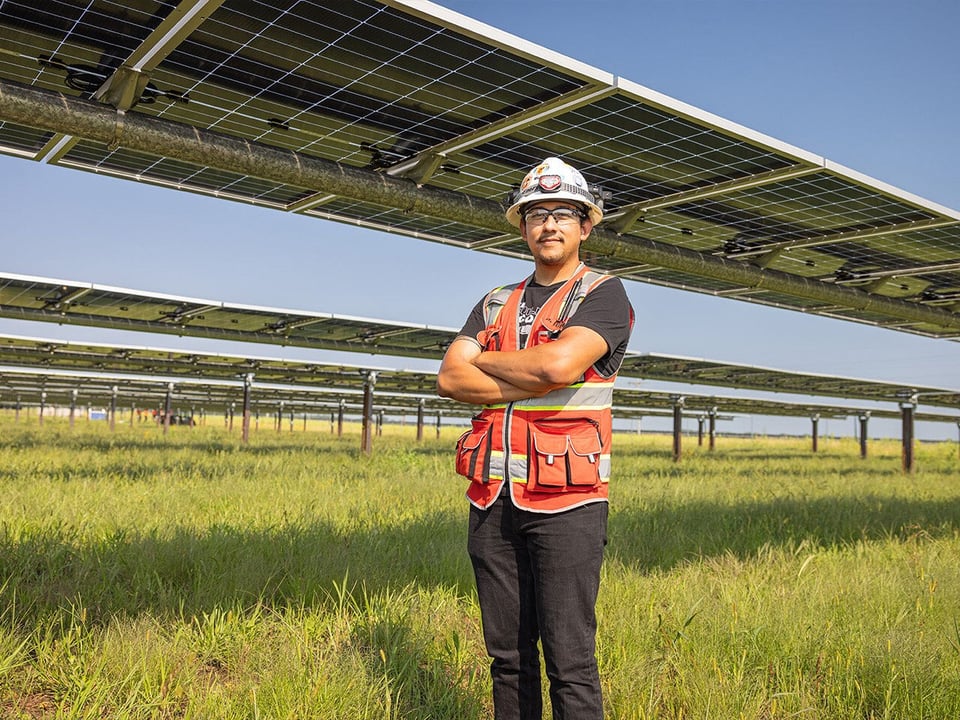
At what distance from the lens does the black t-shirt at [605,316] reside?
2824mm

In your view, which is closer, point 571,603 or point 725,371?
point 571,603

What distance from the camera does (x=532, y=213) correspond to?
3.06 meters

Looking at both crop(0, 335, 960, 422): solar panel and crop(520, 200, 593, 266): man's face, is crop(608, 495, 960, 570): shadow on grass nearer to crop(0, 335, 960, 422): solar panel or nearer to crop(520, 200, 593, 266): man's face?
crop(520, 200, 593, 266): man's face

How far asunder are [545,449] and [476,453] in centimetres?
32

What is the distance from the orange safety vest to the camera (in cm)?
271

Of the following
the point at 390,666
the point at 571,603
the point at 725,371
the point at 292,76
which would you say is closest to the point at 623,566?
the point at 390,666

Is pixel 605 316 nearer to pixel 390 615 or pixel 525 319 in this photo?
pixel 525 319

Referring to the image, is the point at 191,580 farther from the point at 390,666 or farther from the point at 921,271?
the point at 921,271

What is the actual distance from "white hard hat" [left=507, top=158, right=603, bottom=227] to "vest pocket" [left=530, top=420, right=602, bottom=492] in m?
0.93

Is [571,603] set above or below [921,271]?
below

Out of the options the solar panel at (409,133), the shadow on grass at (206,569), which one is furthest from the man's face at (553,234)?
the shadow on grass at (206,569)

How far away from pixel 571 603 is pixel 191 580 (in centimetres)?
388

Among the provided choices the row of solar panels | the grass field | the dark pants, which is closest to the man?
the dark pants

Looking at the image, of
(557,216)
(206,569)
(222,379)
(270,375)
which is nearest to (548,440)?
(557,216)
